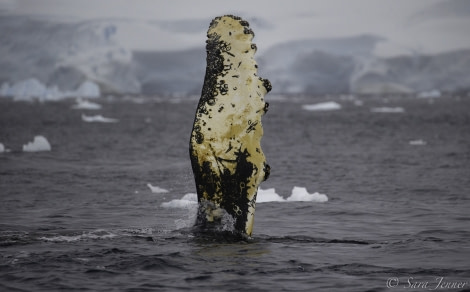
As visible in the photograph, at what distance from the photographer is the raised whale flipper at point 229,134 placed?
13.7m

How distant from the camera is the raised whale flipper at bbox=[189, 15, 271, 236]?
13.7 meters

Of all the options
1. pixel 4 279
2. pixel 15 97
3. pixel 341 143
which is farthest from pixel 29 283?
pixel 15 97

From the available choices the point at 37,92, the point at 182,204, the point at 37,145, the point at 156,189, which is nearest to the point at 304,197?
the point at 182,204

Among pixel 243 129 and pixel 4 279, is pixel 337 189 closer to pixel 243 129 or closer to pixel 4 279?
pixel 243 129

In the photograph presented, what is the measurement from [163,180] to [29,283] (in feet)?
51.7

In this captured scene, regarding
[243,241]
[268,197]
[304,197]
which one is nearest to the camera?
[243,241]

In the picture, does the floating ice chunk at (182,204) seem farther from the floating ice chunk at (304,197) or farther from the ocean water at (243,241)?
the floating ice chunk at (304,197)

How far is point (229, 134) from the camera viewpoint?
13812 millimetres

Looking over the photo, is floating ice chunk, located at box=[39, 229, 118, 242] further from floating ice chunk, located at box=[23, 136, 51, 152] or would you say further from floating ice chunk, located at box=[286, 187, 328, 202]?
floating ice chunk, located at box=[23, 136, 51, 152]

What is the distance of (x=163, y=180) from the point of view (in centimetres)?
2627

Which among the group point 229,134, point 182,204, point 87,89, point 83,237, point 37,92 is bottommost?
point 83,237

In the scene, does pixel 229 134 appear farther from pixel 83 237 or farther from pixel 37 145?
pixel 37 145

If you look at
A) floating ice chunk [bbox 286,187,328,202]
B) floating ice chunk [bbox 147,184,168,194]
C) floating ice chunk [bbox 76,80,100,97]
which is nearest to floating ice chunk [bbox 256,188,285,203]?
floating ice chunk [bbox 286,187,328,202]

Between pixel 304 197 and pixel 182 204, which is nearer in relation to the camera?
pixel 182 204
